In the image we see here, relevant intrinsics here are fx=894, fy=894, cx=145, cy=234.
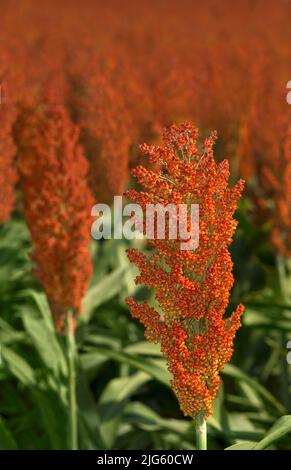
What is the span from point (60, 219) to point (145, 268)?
35.2 inches

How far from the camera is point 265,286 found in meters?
4.37

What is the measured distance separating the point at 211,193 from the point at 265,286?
2.69 m

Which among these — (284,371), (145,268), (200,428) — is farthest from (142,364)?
(145,268)

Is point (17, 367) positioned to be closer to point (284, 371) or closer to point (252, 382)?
point (252, 382)

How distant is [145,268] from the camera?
1.83 metres

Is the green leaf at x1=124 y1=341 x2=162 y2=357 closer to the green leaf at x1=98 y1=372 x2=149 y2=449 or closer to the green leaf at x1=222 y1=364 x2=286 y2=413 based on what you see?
the green leaf at x1=98 y1=372 x2=149 y2=449

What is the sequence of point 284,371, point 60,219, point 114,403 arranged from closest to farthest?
point 60,219 < point 114,403 < point 284,371

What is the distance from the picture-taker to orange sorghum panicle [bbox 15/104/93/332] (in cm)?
267

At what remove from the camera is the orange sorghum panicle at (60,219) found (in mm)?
2670

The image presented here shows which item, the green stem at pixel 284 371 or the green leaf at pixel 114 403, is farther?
the green stem at pixel 284 371

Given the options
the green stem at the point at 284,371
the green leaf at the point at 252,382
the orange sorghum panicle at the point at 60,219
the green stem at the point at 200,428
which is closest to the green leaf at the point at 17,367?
the orange sorghum panicle at the point at 60,219

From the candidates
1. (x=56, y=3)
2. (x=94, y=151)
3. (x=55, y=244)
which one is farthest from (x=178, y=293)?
Result: (x=56, y=3)

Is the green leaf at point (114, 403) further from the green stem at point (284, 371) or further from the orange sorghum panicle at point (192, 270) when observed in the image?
the orange sorghum panicle at point (192, 270)

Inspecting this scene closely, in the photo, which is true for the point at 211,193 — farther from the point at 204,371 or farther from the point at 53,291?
the point at 53,291
